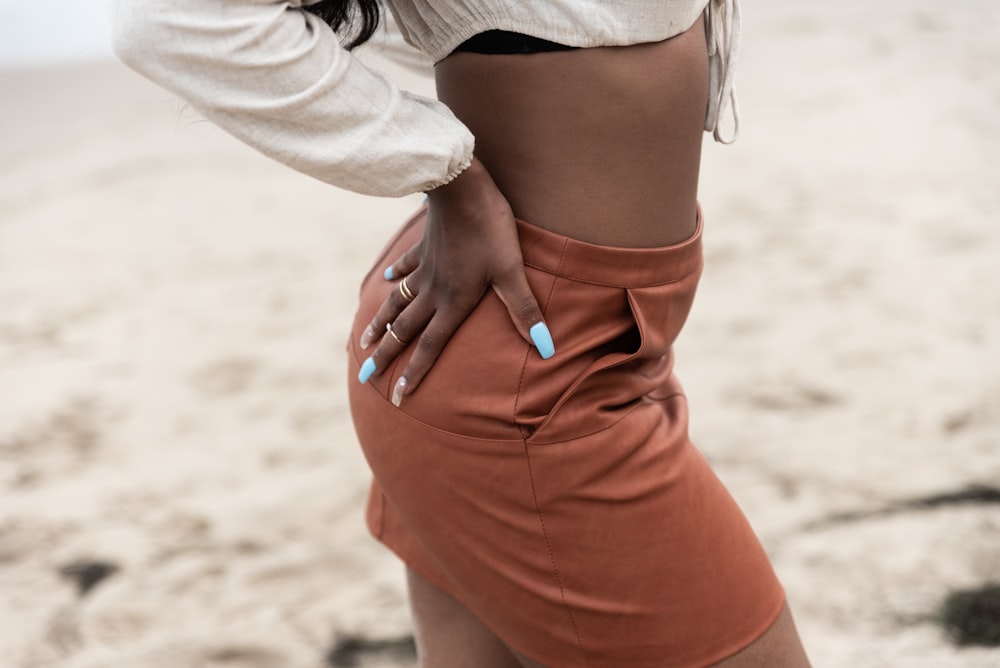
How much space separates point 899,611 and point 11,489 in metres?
2.20

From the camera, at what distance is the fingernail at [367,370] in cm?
119

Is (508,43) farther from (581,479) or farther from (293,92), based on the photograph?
(581,479)

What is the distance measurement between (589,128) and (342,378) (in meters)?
2.45

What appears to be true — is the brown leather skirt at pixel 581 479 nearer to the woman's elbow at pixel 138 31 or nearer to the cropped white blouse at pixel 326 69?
the cropped white blouse at pixel 326 69

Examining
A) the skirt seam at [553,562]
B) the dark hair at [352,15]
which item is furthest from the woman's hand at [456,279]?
the dark hair at [352,15]

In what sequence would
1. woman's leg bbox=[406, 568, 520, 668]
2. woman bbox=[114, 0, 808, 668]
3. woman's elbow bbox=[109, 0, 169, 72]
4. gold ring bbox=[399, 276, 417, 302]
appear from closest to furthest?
woman's elbow bbox=[109, 0, 169, 72] < woman bbox=[114, 0, 808, 668] < gold ring bbox=[399, 276, 417, 302] < woman's leg bbox=[406, 568, 520, 668]

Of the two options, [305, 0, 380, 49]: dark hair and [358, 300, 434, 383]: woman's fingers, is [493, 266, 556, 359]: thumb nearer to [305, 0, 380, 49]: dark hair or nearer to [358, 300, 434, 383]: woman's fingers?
[358, 300, 434, 383]: woman's fingers

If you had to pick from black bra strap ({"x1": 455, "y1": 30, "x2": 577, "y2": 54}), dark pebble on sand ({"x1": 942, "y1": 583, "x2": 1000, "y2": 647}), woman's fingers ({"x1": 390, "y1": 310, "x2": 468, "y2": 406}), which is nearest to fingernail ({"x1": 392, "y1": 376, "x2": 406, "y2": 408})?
woman's fingers ({"x1": 390, "y1": 310, "x2": 468, "y2": 406})

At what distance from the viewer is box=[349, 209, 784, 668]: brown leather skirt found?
1107 mm

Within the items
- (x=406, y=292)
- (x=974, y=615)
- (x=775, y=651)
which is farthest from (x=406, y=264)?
(x=974, y=615)

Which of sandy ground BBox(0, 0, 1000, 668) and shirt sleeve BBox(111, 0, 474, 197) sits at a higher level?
shirt sleeve BBox(111, 0, 474, 197)

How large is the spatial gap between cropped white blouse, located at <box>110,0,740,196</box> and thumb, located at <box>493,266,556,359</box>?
12cm

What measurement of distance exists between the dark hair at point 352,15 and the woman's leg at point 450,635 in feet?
2.22

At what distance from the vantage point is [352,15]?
47.2 inches
